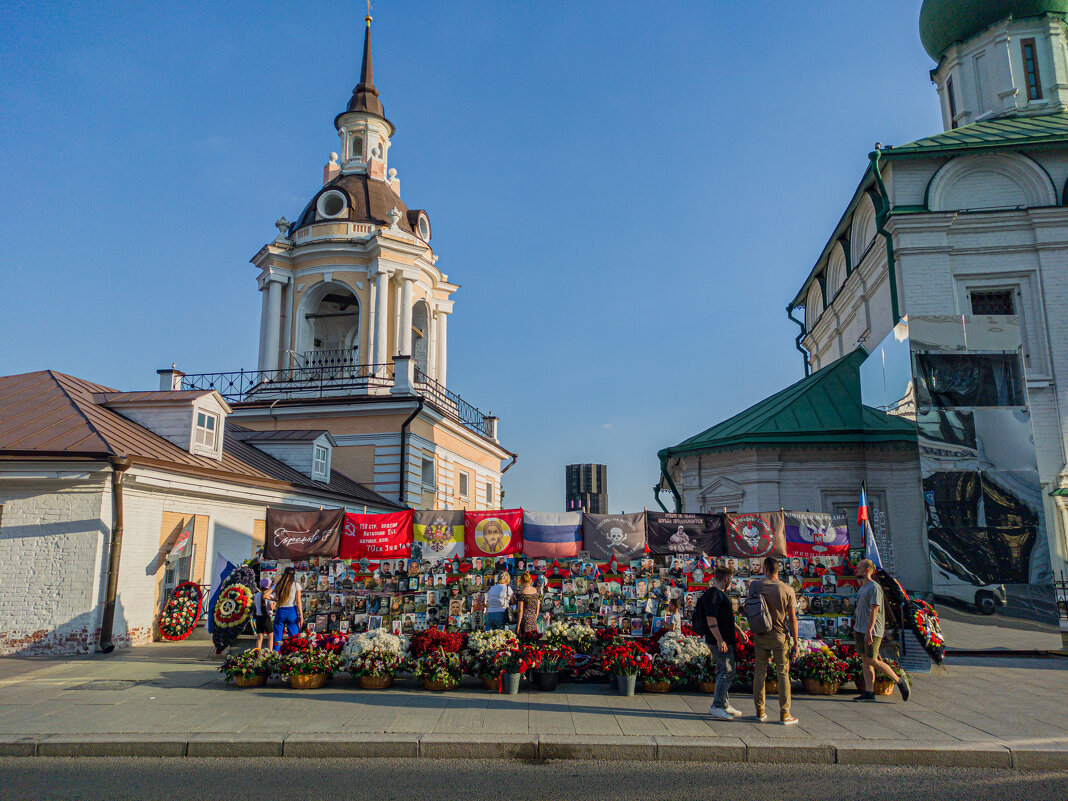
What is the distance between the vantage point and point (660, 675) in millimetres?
10672

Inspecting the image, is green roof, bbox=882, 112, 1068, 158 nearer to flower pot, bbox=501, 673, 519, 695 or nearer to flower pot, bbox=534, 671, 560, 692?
flower pot, bbox=534, 671, 560, 692

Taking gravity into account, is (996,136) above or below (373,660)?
above

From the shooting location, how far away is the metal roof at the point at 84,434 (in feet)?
45.9

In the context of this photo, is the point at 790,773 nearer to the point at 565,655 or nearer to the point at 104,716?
the point at 565,655

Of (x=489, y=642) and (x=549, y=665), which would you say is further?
(x=489, y=642)

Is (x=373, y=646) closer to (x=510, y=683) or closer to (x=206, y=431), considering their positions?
(x=510, y=683)

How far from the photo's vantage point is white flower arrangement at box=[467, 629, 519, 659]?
1080 centimetres

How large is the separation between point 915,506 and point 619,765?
14.5 metres

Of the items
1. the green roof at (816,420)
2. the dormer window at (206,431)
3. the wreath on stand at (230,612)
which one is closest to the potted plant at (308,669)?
the wreath on stand at (230,612)

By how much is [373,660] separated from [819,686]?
21.0 feet

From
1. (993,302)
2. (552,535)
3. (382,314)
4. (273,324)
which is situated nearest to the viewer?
(552,535)

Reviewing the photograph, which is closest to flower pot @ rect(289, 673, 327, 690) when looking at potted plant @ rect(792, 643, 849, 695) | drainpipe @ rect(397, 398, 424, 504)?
potted plant @ rect(792, 643, 849, 695)

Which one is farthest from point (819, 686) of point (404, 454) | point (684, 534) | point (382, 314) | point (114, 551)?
point (382, 314)

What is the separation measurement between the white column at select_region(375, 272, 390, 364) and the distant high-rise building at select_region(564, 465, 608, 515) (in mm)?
103612
